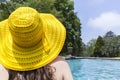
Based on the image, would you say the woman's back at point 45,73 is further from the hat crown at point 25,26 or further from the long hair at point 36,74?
the hat crown at point 25,26

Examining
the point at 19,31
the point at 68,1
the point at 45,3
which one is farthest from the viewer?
the point at 68,1

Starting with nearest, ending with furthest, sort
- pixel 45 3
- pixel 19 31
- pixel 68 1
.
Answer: pixel 19 31
pixel 45 3
pixel 68 1

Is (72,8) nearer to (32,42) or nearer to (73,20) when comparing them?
(73,20)

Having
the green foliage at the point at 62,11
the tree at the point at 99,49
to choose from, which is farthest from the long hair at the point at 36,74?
the tree at the point at 99,49

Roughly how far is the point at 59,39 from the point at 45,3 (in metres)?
34.4

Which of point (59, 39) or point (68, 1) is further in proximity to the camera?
point (68, 1)

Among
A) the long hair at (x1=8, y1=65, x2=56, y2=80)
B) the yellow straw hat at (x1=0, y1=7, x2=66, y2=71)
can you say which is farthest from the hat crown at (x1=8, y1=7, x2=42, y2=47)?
the long hair at (x1=8, y1=65, x2=56, y2=80)

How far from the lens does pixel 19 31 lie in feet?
4.22

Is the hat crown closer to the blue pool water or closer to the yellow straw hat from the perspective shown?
the yellow straw hat

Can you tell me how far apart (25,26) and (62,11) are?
4037cm

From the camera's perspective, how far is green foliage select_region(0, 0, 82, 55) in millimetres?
35375

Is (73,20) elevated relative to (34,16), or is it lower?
elevated

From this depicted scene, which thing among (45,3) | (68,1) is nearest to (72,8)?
(68,1)

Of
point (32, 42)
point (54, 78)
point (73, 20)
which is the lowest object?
point (54, 78)
